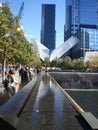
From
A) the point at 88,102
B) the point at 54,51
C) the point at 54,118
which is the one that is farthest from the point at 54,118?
the point at 54,51

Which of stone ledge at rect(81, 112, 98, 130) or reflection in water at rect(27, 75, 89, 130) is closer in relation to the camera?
stone ledge at rect(81, 112, 98, 130)

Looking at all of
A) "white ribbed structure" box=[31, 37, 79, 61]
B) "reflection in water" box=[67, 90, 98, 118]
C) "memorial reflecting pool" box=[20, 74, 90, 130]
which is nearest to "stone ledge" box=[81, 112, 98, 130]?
"memorial reflecting pool" box=[20, 74, 90, 130]

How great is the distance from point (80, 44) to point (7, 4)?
161 meters

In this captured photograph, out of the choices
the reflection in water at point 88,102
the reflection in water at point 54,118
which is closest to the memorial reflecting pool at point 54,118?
the reflection in water at point 54,118

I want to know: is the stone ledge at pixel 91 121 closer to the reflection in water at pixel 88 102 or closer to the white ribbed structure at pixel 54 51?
A: the reflection in water at pixel 88 102

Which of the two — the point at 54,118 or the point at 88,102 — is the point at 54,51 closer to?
the point at 88,102

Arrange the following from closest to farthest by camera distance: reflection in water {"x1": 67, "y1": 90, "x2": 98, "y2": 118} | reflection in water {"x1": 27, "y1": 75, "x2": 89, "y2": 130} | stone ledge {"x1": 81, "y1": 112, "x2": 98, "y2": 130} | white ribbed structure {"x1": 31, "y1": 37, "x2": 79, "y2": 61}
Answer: stone ledge {"x1": 81, "y1": 112, "x2": 98, "y2": 130}, reflection in water {"x1": 27, "y1": 75, "x2": 89, "y2": 130}, reflection in water {"x1": 67, "y1": 90, "x2": 98, "y2": 118}, white ribbed structure {"x1": 31, "y1": 37, "x2": 79, "y2": 61}

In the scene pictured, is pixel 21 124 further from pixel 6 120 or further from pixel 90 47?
pixel 90 47

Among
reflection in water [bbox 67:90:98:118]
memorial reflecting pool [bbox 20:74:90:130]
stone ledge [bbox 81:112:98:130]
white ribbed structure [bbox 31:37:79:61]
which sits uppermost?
white ribbed structure [bbox 31:37:79:61]

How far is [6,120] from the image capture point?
152 inches

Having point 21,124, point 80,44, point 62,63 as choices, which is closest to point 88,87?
point 21,124

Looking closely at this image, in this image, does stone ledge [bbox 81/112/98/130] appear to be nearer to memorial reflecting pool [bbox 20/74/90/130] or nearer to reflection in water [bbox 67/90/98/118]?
memorial reflecting pool [bbox 20/74/90/130]

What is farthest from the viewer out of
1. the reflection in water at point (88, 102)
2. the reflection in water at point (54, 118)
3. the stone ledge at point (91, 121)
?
the reflection in water at point (88, 102)

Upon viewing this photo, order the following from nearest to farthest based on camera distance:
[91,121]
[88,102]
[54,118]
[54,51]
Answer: [91,121]
[54,118]
[88,102]
[54,51]
